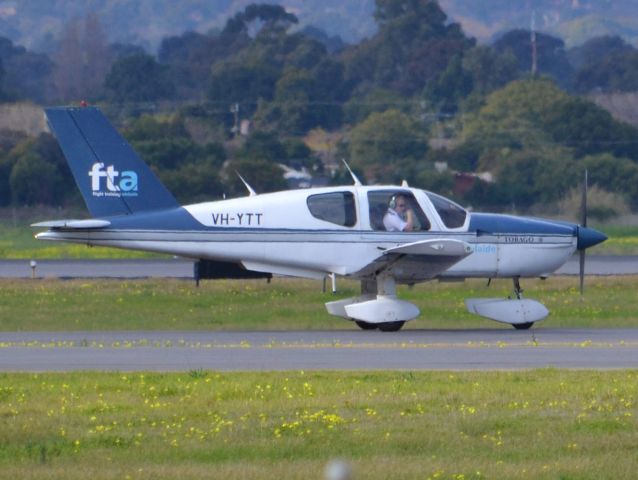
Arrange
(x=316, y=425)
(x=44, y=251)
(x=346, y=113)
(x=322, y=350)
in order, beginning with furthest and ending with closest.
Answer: (x=346, y=113)
(x=44, y=251)
(x=322, y=350)
(x=316, y=425)

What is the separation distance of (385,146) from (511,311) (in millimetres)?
42810

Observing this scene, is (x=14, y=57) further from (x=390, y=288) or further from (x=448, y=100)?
(x=390, y=288)

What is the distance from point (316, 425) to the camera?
10.7 meters

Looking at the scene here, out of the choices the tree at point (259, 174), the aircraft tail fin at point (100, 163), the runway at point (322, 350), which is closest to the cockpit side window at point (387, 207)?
the runway at point (322, 350)

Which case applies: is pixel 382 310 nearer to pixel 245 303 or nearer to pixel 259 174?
pixel 245 303

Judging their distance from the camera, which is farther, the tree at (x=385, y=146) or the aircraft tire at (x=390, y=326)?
the tree at (x=385, y=146)

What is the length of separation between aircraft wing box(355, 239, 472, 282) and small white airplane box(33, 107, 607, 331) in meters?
0.02

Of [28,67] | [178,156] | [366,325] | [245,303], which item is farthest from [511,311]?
[28,67]

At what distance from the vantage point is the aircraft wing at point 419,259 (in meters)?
18.3

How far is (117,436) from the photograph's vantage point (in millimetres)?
10359

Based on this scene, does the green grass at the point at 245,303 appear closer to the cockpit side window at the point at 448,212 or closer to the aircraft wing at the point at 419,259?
the aircraft wing at the point at 419,259

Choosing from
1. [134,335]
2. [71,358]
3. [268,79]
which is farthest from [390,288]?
[268,79]

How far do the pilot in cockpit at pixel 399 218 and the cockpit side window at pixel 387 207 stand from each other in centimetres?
1

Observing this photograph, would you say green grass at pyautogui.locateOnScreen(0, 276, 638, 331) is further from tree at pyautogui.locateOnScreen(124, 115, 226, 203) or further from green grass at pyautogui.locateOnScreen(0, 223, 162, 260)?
tree at pyautogui.locateOnScreen(124, 115, 226, 203)
